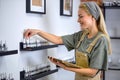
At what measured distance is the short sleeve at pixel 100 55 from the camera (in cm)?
200

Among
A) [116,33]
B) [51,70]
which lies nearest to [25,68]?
[51,70]

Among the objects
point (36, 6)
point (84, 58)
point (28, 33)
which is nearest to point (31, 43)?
point (28, 33)

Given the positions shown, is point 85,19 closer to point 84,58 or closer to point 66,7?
point 84,58

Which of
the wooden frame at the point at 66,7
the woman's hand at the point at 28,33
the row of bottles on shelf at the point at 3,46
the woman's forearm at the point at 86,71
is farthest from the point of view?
the wooden frame at the point at 66,7

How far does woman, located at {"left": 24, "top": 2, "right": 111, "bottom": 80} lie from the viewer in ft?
6.56

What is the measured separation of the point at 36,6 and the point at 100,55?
0.82m

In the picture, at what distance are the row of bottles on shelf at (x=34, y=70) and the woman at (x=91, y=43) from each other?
31 cm

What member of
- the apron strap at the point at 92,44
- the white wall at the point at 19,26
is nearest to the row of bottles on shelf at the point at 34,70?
the white wall at the point at 19,26

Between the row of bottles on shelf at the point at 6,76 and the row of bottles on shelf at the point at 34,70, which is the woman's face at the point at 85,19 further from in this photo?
the row of bottles on shelf at the point at 6,76

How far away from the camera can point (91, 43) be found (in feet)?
6.91

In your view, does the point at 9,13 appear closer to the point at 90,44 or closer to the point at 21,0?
the point at 21,0

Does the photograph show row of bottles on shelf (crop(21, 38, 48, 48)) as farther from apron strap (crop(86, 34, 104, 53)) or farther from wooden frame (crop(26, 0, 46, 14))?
apron strap (crop(86, 34, 104, 53))

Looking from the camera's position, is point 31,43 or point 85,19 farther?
point 31,43

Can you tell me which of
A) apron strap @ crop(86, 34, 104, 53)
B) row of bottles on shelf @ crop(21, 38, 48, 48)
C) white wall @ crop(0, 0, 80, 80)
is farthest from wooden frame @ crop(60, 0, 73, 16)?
apron strap @ crop(86, 34, 104, 53)
